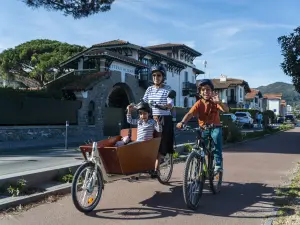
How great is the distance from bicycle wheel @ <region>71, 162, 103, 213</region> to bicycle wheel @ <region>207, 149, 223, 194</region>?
72.0 inches

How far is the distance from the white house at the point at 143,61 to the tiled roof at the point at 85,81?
197cm

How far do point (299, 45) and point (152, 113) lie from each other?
10634mm

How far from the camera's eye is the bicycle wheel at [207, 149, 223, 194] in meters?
6.04

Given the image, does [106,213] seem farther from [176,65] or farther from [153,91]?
[176,65]

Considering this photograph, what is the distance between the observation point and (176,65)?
43750mm

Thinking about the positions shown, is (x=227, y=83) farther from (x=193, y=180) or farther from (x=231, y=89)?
(x=193, y=180)

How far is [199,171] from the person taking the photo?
→ 216 inches

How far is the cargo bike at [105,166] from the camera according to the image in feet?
16.0

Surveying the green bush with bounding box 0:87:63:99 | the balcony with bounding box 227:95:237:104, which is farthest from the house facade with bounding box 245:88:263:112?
the green bush with bounding box 0:87:63:99

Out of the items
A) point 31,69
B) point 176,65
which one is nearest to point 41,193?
point 31,69

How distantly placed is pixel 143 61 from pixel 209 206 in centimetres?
3196

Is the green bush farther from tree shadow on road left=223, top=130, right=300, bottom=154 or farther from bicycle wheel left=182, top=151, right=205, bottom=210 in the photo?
bicycle wheel left=182, top=151, right=205, bottom=210

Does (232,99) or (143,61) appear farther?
(232,99)

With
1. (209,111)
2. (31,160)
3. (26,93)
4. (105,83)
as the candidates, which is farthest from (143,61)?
(209,111)
